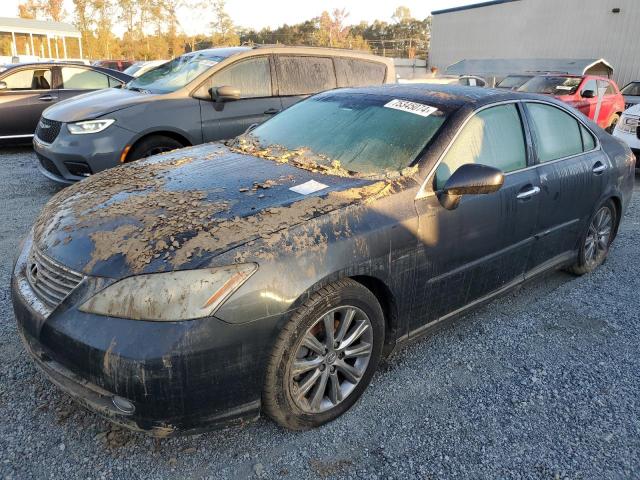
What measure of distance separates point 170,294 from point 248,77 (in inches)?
188

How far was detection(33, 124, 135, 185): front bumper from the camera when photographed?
543 cm

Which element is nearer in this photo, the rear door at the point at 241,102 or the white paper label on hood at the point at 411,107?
the white paper label on hood at the point at 411,107

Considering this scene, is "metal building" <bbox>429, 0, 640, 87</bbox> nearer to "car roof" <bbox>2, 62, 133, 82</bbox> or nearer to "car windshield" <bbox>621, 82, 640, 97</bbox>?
"car windshield" <bbox>621, 82, 640, 97</bbox>

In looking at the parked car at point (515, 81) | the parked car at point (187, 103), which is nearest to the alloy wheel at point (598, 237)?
the parked car at point (187, 103)

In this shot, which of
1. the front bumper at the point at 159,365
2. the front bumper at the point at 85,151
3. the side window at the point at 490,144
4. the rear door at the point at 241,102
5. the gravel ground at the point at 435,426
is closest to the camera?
the front bumper at the point at 159,365

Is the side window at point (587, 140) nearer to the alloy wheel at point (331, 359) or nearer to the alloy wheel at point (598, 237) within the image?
the alloy wheel at point (598, 237)

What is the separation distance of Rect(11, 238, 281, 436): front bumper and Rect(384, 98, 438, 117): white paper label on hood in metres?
1.74

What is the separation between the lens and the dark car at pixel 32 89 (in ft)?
28.4

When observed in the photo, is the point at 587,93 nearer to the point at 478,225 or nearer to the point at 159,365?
the point at 478,225

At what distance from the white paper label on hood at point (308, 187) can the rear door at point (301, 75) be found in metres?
4.00

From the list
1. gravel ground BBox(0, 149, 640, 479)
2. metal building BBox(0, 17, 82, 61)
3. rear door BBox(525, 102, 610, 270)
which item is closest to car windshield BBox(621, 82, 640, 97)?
rear door BBox(525, 102, 610, 270)

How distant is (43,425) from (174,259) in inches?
45.5

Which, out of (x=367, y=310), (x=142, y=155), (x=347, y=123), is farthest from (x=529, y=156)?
(x=142, y=155)

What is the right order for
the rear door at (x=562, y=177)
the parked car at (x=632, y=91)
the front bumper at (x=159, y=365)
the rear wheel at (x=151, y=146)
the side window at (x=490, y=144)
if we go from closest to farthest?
1. the front bumper at (x=159, y=365)
2. the side window at (x=490, y=144)
3. the rear door at (x=562, y=177)
4. the rear wheel at (x=151, y=146)
5. the parked car at (x=632, y=91)
